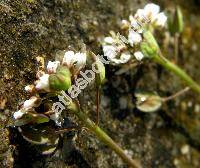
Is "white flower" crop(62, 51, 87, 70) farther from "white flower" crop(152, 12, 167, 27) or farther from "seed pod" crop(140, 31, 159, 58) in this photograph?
"white flower" crop(152, 12, 167, 27)

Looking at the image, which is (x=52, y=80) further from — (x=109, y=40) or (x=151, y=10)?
(x=151, y=10)

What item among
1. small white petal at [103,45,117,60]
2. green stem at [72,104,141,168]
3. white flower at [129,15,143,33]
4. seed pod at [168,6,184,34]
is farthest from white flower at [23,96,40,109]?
seed pod at [168,6,184,34]

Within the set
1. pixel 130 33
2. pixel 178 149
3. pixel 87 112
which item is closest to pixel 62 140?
pixel 87 112

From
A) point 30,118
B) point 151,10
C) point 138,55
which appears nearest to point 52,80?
point 30,118

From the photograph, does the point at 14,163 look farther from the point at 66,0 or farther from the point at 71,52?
the point at 66,0

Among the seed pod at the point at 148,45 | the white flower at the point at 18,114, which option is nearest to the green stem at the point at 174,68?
the seed pod at the point at 148,45
